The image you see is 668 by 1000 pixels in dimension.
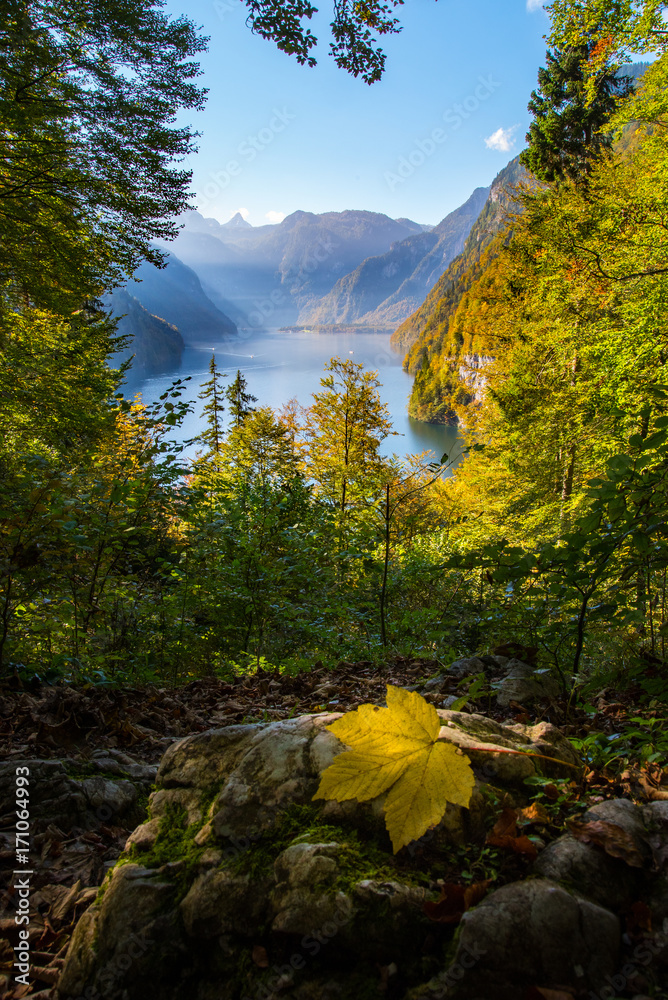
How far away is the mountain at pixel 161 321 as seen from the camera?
110438 mm

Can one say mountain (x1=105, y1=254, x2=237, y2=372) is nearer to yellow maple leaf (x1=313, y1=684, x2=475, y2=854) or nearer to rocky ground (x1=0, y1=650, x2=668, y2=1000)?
rocky ground (x1=0, y1=650, x2=668, y2=1000)

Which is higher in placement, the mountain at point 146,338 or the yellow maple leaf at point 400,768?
the mountain at point 146,338

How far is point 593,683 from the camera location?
2.02 m

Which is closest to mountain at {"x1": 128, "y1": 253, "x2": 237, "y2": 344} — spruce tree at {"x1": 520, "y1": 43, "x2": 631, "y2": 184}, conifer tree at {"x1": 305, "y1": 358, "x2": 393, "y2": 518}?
conifer tree at {"x1": 305, "y1": 358, "x2": 393, "y2": 518}

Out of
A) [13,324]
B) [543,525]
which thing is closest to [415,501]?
[543,525]

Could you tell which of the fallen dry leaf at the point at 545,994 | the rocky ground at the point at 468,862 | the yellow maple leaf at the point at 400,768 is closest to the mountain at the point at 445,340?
the rocky ground at the point at 468,862

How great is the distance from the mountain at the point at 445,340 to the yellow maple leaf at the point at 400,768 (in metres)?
11.3

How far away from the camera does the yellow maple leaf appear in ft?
3.07

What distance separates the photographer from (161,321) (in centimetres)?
11600

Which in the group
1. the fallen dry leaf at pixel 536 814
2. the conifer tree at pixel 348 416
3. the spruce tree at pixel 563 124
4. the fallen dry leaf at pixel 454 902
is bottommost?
the fallen dry leaf at pixel 454 902

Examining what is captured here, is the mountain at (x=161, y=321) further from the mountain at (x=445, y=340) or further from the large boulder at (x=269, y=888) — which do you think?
the large boulder at (x=269, y=888)

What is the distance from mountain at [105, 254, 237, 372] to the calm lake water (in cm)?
468

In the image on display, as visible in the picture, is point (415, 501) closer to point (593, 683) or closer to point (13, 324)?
point (593, 683)

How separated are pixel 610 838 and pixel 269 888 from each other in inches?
30.9
